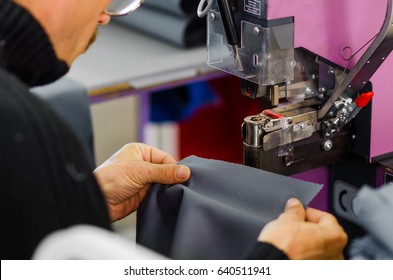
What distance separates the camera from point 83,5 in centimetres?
111

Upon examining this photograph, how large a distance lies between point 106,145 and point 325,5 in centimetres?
168

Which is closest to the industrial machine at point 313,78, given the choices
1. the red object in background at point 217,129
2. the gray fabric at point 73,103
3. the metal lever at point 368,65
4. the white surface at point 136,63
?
the metal lever at point 368,65

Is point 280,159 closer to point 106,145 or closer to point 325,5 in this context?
point 325,5

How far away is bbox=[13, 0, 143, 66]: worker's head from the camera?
3.43 feet

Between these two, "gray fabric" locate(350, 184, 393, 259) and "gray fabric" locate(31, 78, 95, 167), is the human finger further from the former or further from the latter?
"gray fabric" locate(31, 78, 95, 167)

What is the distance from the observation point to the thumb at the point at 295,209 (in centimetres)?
110

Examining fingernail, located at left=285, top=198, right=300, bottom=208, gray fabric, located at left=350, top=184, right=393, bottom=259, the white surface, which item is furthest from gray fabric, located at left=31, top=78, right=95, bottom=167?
gray fabric, located at left=350, top=184, right=393, bottom=259

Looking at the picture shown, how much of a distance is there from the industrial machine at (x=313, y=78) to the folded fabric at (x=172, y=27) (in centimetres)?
113

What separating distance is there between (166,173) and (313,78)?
30 centimetres

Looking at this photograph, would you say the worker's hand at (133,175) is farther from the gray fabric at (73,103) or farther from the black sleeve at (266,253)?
the gray fabric at (73,103)

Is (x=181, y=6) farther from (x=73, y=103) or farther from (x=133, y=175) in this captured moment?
(x=133, y=175)

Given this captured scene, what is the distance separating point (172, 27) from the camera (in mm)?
2498

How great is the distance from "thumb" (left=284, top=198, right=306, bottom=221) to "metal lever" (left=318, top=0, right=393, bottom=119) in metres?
0.24

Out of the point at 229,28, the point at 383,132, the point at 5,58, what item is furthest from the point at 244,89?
the point at 5,58
